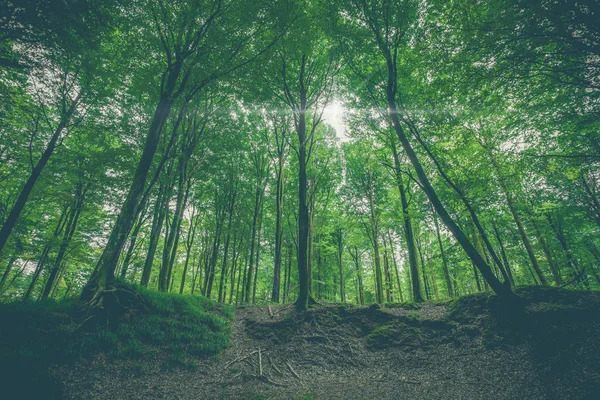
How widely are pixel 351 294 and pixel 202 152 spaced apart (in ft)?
107

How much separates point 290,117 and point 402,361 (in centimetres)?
1189

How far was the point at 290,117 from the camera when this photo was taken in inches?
513

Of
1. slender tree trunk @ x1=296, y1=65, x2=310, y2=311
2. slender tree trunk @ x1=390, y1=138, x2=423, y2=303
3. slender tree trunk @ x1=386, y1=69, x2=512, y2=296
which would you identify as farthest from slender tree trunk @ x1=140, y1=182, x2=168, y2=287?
slender tree trunk @ x1=390, y1=138, x2=423, y2=303

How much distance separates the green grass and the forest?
21cm

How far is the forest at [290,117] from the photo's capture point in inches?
232

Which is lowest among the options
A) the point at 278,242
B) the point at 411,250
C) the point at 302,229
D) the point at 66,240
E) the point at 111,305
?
the point at 111,305

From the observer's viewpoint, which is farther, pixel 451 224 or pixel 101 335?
pixel 451 224

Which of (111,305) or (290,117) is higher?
(290,117)

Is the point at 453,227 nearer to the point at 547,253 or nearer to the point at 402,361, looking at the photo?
the point at 402,361

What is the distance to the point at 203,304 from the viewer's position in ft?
30.9

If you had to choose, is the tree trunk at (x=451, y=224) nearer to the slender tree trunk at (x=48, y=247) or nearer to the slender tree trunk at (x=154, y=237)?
the slender tree trunk at (x=154, y=237)

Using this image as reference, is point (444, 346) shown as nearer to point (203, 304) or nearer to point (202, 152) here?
point (203, 304)

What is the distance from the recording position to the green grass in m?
3.96

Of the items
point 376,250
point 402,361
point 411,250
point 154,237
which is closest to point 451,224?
point 402,361
